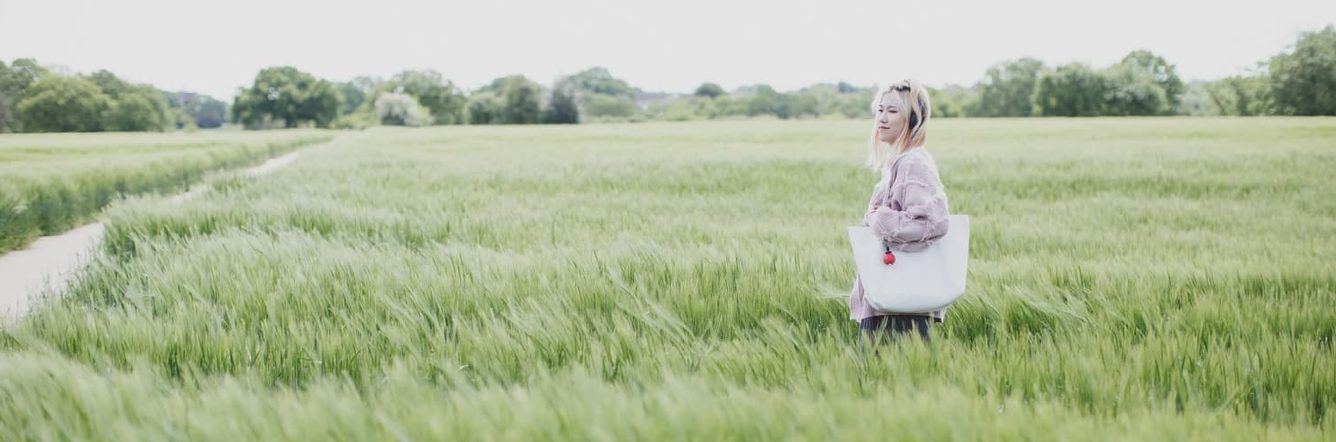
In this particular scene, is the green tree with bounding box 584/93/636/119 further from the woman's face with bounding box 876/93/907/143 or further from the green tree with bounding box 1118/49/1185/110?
the woman's face with bounding box 876/93/907/143

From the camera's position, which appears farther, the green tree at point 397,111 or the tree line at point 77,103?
the green tree at point 397,111

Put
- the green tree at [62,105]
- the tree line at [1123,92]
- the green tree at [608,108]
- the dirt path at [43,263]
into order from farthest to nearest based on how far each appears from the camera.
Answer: the green tree at [608,108] < the tree line at [1123,92] < the green tree at [62,105] < the dirt path at [43,263]

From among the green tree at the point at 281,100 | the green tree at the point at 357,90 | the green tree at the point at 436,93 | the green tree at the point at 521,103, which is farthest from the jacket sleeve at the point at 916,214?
the green tree at the point at 357,90

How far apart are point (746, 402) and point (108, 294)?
12.3 ft

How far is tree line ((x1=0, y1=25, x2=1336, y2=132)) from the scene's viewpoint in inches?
907

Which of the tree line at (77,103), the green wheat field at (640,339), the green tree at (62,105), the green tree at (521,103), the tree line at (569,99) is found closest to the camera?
the green wheat field at (640,339)

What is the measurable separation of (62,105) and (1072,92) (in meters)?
77.6

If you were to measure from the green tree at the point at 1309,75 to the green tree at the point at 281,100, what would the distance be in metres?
83.8

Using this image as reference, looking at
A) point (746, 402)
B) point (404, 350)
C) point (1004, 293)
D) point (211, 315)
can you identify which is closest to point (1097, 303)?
point (1004, 293)

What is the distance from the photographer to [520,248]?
18.0ft

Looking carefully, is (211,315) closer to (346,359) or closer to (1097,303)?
(346,359)

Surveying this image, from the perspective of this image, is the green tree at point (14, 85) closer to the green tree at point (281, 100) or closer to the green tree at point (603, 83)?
the green tree at point (281, 100)

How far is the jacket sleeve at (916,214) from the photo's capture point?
259 centimetres

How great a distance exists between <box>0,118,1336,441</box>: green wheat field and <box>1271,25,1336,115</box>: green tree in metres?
37.0
